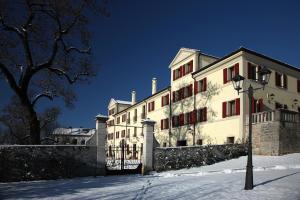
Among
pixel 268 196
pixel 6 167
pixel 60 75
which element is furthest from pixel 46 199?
pixel 60 75

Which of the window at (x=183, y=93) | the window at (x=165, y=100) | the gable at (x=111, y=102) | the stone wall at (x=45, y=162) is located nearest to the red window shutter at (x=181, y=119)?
the window at (x=183, y=93)

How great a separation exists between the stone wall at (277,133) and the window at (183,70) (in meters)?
12.3

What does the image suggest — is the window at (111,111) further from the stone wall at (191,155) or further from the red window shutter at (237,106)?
the stone wall at (191,155)

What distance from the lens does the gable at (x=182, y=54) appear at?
31.7 metres

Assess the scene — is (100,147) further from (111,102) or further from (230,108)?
(111,102)

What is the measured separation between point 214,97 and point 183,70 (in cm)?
689

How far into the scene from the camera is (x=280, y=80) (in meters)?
26.7

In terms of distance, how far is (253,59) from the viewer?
2442 centimetres

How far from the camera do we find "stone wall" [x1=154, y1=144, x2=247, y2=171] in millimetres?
18109

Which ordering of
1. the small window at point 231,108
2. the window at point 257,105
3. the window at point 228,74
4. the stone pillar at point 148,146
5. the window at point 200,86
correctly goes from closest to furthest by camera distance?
the stone pillar at point 148,146 < the window at point 257,105 < the small window at point 231,108 < the window at point 228,74 < the window at point 200,86

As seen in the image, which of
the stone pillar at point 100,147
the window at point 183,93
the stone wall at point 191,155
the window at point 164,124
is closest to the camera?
the stone pillar at point 100,147

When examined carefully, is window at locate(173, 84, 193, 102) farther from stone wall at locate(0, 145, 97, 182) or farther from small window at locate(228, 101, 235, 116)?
stone wall at locate(0, 145, 97, 182)

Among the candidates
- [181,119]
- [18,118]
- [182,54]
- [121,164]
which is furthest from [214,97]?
[18,118]

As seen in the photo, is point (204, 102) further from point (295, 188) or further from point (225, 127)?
point (295, 188)
